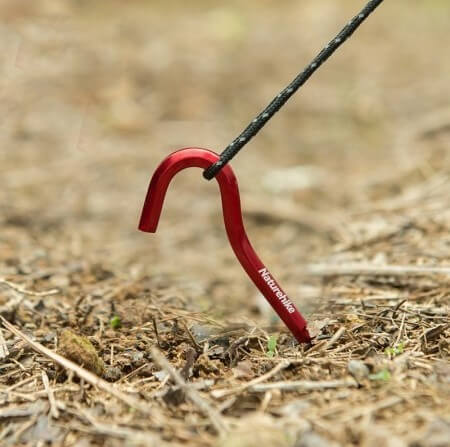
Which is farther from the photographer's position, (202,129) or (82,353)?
(202,129)

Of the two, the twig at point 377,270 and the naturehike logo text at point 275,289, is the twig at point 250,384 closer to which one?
the naturehike logo text at point 275,289

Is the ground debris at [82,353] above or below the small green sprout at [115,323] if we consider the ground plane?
above

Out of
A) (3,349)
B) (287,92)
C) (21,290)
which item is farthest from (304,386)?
(21,290)

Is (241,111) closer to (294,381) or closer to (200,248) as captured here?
(200,248)

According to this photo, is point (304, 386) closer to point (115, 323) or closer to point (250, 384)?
point (250, 384)

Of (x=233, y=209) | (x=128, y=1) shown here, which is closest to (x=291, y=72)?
(x=128, y=1)

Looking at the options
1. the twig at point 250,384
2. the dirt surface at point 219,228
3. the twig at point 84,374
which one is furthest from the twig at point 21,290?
the twig at point 250,384

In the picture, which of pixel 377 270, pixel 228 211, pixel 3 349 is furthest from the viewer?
pixel 377 270
